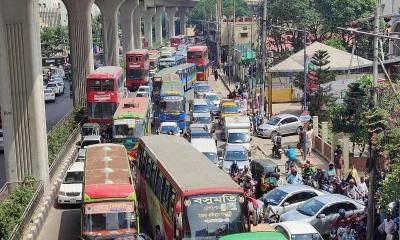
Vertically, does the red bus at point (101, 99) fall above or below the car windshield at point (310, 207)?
above

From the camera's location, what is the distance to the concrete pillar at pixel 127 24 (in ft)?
245

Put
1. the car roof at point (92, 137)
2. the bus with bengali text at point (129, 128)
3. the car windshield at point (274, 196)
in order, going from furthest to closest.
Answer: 1. the car roof at point (92, 137)
2. the bus with bengali text at point (129, 128)
3. the car windshield at point (274, 196)

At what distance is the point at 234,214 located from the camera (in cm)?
1429

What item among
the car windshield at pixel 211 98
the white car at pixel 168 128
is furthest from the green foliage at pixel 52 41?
the white car at pixel 168 128

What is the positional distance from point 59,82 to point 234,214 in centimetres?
4945

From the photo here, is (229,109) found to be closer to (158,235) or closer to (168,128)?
(168,128)

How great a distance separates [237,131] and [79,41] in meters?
17.7

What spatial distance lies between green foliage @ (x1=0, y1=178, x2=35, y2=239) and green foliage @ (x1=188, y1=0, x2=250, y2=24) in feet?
367

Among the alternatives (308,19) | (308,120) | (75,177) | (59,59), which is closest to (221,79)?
(308,19)

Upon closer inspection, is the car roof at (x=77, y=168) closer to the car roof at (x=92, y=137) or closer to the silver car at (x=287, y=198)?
the car roof at (x=92, y=137)

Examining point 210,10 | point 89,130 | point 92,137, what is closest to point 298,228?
point 92,137

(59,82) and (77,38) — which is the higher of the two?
Result: (77,38)

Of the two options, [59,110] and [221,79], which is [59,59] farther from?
[59,110]

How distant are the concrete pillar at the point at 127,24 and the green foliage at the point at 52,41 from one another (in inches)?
988
